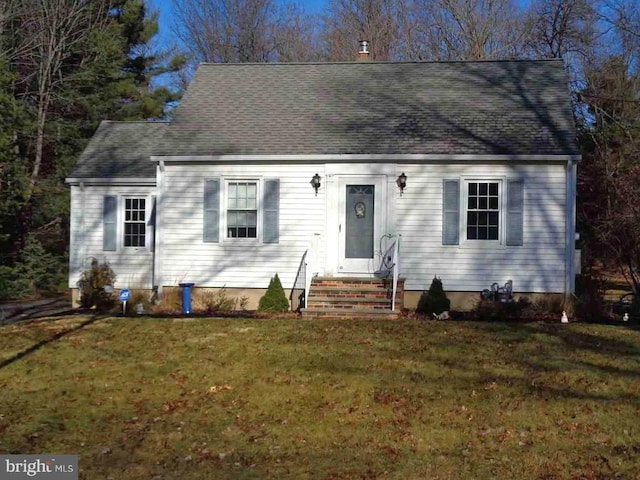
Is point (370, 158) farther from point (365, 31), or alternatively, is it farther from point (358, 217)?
point (365, 31)

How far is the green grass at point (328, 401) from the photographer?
6.86 metres

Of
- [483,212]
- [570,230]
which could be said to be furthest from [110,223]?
[570,230]

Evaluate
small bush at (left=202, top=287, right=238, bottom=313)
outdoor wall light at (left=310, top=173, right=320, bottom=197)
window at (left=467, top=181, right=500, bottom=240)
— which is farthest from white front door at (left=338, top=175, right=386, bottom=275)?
small bush at (left=202, top=287, right=238, bottom=313)

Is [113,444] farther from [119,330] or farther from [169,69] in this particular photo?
[169,69]

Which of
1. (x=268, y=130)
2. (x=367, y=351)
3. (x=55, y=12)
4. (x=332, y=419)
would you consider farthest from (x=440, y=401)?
(x=55, y=12)

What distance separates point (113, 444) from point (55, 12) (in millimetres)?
18935

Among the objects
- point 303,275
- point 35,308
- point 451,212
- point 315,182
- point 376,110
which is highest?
point 376,110

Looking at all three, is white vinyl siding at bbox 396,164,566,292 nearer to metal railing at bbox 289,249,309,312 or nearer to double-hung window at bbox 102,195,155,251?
metal railing at bbox 289,249,309,312

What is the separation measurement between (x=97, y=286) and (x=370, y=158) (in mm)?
6881

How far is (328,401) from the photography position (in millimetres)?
8445

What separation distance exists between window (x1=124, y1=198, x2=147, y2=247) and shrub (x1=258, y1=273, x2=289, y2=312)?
410 cm

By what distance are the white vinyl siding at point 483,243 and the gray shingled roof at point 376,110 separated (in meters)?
0.48

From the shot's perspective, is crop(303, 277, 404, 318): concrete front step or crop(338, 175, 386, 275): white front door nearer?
crop(303, 277, 404, 318): concrete front step

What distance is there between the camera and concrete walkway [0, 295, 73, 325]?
16.9 m
